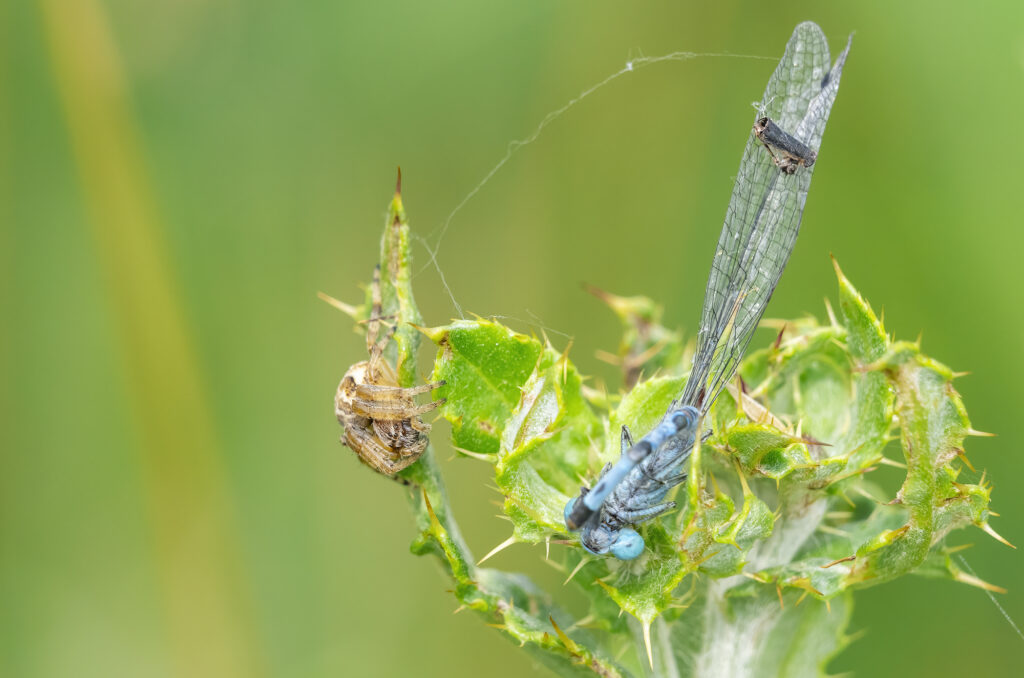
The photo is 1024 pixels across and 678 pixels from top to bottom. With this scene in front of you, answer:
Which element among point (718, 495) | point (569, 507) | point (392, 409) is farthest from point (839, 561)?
point (392, 409)

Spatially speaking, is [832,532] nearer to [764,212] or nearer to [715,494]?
[715,494]

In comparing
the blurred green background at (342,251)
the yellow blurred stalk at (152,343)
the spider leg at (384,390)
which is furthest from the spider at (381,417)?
the yellow blurred stalk at (152,343)

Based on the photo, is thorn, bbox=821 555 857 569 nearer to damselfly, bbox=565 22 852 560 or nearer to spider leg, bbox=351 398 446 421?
damselfly, bbox=565 22 852 560

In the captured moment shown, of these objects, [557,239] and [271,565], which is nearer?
[271,565]

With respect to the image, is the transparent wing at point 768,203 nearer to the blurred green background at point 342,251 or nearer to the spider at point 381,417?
the spider at point 381,417

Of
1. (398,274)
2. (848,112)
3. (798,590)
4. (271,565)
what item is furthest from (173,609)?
(848,112)

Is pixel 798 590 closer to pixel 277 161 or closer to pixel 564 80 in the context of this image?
pixel 564 80
